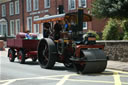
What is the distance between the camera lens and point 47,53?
14.0 metres

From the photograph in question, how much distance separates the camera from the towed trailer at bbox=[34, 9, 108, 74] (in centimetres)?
1168

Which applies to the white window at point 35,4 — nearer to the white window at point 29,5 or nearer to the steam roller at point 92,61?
the white window at point 29,5

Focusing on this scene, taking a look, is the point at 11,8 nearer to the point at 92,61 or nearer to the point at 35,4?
the point at 35,4

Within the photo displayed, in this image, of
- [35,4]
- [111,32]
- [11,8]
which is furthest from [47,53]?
[11,8]

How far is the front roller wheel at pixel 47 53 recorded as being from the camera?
13.2 meters

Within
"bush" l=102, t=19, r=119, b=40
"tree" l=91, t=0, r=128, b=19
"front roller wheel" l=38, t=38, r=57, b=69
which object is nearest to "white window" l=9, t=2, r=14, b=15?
"bush" l=102, t=19, r=119, b=40

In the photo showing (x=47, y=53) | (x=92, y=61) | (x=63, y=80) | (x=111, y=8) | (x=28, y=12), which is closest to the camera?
(x=63, y=80)

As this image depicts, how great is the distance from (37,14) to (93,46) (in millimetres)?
27110

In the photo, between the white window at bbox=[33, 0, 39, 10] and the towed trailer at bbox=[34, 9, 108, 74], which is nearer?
the towed trailer at bbox=[34, 9, 108, 74]

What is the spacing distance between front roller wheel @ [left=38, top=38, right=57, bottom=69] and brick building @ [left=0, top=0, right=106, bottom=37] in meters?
15.5

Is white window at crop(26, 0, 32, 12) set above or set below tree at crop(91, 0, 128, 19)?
above

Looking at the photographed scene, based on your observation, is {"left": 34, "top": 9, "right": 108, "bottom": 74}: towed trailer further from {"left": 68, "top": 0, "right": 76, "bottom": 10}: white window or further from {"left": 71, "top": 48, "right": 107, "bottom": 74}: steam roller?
{"left": 68, "top": 0, "right": 76, "bottom": 10}: white window

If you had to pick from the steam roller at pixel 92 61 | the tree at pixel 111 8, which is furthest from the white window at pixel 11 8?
the steam roller at pixel 92 61

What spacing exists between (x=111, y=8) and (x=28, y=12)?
25611 mm
